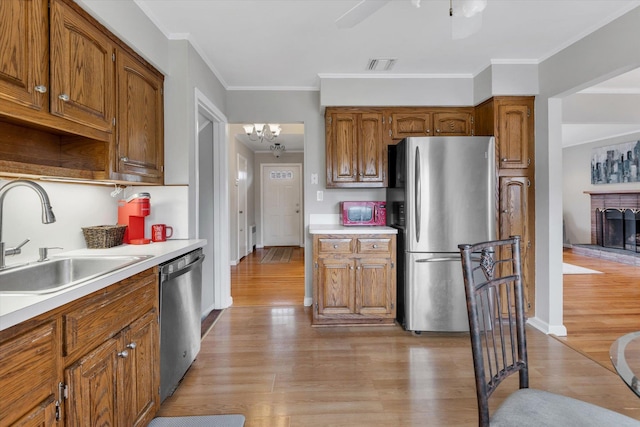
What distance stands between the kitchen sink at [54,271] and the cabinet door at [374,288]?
A: 6.20ft

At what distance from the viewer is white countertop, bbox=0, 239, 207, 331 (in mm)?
906

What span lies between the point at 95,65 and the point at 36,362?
4.96 feet

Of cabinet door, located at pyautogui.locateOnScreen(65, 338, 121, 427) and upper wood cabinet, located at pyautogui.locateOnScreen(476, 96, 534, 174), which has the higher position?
upper wood cabinet, located at pyautogui.locateOnScreen(476, 96, 534, 174)

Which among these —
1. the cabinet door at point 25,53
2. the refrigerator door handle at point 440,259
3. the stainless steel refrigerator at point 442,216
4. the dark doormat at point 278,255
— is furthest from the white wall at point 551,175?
the dark doormat at point 278,255

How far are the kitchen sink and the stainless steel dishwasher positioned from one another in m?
0.26

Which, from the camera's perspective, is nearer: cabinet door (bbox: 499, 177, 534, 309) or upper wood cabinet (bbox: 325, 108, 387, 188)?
cabinet door (bbox: 499, 177, 534, 309)

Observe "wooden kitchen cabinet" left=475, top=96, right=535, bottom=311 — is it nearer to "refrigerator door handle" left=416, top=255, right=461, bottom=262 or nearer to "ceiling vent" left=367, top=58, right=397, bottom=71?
"refrigerator door handle" left=416, top=255, right=461, bottom=262

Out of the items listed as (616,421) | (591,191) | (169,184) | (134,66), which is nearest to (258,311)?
(169,184)

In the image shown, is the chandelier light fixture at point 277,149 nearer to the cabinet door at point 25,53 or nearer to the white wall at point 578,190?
the cabinet door at point 25,53

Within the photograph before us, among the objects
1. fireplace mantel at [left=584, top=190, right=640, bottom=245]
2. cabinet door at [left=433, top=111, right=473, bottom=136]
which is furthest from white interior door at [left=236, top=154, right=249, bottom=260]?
fireplace mantel at [left=584, top=190, right=640, bottom=245]

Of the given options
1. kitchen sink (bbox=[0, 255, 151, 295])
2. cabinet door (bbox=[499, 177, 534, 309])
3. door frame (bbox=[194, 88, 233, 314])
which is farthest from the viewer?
door frame (bbox=[194, 88, 233, 314])

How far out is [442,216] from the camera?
2.87 m

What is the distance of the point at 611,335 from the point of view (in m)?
2.86

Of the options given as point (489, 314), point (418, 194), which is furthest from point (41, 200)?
point (418, 194)
